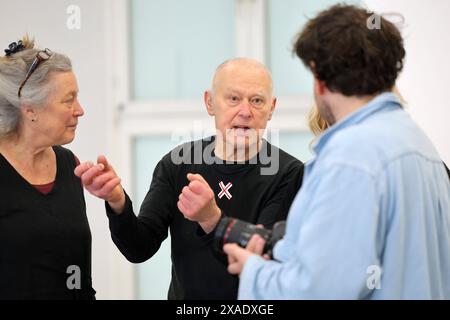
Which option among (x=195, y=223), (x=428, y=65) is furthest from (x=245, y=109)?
(x=428, y=65)

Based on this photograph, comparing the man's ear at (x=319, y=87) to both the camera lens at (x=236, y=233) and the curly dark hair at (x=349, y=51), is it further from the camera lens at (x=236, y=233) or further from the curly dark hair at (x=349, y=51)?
the camera lens at (x=236, y=233)

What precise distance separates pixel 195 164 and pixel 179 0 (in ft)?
6.12

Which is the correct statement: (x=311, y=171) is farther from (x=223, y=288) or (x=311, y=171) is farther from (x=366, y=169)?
(x=223, y=288)

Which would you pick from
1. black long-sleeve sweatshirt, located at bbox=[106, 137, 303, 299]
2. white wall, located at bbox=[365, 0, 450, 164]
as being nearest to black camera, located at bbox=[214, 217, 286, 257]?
black long-sleeve sweatshirt, located at bbox=[106, 137, 303, 299]

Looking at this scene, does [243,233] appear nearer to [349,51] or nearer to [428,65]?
[349,51]

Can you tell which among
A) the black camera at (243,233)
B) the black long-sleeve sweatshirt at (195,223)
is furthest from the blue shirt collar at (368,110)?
the black long-sleeve sweatshirt at (195,223)

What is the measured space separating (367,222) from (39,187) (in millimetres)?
1162

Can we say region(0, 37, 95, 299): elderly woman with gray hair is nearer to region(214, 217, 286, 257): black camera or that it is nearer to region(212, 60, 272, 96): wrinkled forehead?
region(212, 60, 272, 96): wrinkled forehead

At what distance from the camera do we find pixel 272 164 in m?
2.13

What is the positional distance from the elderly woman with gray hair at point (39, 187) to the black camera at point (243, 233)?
2.08 ft

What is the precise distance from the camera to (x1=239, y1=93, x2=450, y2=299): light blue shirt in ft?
4.02

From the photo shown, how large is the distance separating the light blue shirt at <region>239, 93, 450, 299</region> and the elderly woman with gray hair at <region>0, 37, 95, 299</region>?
0.80m

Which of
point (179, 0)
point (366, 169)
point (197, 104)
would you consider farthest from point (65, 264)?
point (179, 0)

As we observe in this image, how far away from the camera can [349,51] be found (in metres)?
1.36
